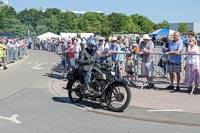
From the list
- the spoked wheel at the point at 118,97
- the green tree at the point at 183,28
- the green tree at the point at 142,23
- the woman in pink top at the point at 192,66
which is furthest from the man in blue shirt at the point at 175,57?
the green tree at the point at 183,28

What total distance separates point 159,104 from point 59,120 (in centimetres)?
318

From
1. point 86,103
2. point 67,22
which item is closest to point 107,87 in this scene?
point 86,103

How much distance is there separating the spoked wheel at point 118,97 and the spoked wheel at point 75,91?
1.12 m

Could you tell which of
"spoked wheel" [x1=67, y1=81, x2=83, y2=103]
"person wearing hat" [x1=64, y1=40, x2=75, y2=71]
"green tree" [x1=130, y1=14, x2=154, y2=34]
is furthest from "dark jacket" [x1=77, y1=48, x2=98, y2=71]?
"green tree" [x1=130, y1=14, x2=154, y2=34]

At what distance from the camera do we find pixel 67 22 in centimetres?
10100

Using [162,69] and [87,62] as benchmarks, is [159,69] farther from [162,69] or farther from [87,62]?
[87,62]

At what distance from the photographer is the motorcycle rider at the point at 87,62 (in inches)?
409

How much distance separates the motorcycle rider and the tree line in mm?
82835

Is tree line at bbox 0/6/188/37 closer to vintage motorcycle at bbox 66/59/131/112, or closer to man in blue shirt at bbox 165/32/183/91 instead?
man in blue shirt at bbox 165/32/183/91

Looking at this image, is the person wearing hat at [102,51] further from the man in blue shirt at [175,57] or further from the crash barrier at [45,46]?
the crash barrier at [45,46]

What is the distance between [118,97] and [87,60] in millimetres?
1317

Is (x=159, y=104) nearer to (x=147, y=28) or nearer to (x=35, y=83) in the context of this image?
(x=35, y=83)

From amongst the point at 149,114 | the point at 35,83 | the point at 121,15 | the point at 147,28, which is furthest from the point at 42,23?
the point at 149,114

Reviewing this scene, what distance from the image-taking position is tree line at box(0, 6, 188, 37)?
101 metres
